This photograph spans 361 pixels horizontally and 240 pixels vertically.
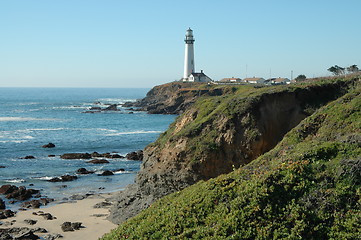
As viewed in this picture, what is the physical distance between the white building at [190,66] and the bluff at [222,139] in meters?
86.0

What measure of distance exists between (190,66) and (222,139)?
9659 cm

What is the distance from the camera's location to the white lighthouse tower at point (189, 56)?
111m

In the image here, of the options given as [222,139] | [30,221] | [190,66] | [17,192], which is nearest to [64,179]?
[17,192]

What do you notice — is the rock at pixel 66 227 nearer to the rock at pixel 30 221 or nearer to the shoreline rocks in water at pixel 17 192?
the rock at pixel 30 221

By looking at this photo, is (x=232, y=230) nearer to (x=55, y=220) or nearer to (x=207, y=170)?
(x=207, y=170)

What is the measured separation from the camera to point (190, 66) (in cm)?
11906

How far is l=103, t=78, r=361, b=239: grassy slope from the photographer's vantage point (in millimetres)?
11984

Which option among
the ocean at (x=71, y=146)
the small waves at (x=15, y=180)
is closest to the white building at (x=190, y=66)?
the ocean at (x=71, y=146)

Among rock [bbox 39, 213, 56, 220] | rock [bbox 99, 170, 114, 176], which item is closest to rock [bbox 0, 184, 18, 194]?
rock [bbox 39, 213, 56, 220]

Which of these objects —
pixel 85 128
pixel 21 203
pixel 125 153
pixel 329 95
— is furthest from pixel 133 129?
pixel 329 95

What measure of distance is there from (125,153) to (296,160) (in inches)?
1401

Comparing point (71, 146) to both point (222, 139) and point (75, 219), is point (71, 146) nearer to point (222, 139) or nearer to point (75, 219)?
point (75, 219)

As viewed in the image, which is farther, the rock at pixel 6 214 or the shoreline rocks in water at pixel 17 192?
the shoreline rocks in water at pixel 17 192

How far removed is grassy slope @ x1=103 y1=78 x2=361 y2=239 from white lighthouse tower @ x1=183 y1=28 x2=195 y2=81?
319ft
